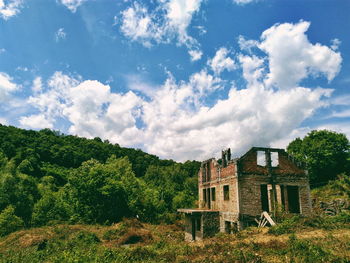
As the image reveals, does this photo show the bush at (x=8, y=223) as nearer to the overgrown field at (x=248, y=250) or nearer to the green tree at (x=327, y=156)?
the overgrown field at (x=248, y=250)

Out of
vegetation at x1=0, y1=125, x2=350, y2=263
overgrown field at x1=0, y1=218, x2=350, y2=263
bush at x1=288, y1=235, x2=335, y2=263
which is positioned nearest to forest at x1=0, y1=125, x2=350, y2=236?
vegetation at x1=0, y1=125, x2=350, y2=263

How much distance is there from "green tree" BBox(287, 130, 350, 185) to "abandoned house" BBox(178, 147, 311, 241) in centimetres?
2063

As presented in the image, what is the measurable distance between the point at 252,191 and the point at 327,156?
2684cm

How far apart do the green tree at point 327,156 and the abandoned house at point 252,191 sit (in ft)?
67.7

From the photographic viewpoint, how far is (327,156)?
39375mm

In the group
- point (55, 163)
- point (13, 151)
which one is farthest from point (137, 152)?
point (13, 151)

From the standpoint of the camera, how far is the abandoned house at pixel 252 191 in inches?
757

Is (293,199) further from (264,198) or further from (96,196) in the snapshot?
(96,196)

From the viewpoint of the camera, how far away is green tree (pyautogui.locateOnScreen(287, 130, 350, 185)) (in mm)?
39469

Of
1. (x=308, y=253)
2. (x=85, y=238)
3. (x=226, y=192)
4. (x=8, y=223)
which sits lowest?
(x=85, y=238)

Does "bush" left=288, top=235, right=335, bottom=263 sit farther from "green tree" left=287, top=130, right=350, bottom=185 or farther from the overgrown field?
"green tree" left=287, top=130, right=350, bottom=185

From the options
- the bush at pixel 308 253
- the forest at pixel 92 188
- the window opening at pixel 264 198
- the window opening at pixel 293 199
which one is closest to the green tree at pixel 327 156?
the forest at pixel 92 188

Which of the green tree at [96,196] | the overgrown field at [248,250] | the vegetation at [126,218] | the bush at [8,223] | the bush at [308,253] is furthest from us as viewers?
the green tree at [96,196]

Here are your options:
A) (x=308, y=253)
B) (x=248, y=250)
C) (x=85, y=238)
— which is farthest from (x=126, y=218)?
(x=308, y=253)
